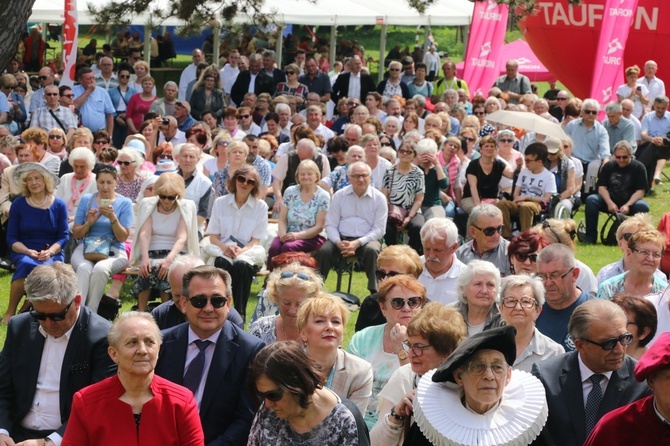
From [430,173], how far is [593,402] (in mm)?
7717

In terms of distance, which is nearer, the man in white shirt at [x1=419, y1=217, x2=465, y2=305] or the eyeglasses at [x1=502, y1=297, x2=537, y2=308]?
the eyeglasses at [x1=502, y1=297, x2=537, y2=308]

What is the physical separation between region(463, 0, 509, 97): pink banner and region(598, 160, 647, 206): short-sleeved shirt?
741 centimetres

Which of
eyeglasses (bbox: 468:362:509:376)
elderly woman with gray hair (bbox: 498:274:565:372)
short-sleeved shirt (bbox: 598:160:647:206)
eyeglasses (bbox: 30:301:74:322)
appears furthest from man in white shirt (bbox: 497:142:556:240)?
eyeglasses (bbox: 468:362:509:376)

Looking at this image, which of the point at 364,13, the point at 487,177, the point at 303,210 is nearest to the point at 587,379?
the point at 303,210

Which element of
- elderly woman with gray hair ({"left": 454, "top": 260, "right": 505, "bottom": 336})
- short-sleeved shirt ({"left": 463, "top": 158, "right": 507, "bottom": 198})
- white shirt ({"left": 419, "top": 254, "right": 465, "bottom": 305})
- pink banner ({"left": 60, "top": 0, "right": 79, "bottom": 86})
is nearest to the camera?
elderly woman with gray hair ({"left": 454, "top": 260, "right": 505, "bottom": 336})

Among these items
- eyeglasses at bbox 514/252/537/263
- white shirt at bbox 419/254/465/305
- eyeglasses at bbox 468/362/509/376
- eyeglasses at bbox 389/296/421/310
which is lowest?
white shirt at bbox 419/254/465/305

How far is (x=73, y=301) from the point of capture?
6.01 metres

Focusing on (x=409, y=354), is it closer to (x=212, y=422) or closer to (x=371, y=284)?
(x=212, y=422)

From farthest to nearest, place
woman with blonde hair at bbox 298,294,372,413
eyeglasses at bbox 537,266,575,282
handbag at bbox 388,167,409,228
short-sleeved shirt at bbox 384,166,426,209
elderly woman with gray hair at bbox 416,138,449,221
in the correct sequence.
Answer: elderly woman with gray hair at bbox 416,138,449,221, short-sleeved shirt at bbox 384,166,426,209, handbag at bbox 388,167,409,228, eyeglasses at bbox 537,266,575,282, woman with blonde hair at bbox 298,294,372,413

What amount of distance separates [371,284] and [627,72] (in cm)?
1056

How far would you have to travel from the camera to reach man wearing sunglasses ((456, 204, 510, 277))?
8.87 meters

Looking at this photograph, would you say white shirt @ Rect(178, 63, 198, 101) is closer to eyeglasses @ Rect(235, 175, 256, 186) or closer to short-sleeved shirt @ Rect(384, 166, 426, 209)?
short-sleeved shirt @ Rect(384, 166, 426, 209)

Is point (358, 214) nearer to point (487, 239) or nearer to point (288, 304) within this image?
point (487, 239)

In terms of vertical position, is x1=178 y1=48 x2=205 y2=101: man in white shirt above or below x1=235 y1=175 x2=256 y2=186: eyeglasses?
below
